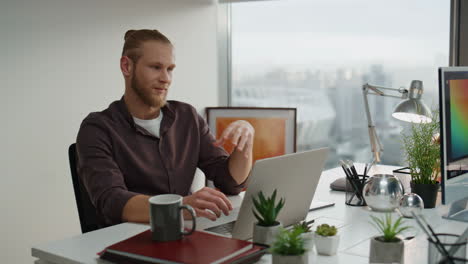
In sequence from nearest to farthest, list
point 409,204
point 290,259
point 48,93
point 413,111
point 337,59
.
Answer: point 290,259
point 409,204
point 413,111
point 48,93
point 337,59

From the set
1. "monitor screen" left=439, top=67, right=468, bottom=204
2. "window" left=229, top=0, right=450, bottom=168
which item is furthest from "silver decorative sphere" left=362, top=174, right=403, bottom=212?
"window" left=229, top=0, right=450, bottom=168

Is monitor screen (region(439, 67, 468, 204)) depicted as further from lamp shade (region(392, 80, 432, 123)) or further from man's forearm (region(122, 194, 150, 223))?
man's forearm (region(122, 194, 150, 223))

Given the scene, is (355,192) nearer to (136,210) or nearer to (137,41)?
(136,210)

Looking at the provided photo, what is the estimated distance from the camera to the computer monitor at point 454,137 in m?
1.65

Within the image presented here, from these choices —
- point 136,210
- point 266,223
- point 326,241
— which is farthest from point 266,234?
point 136,210

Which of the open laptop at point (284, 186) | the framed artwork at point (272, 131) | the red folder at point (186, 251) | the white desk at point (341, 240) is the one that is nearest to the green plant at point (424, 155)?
the white desk at point (341, 240)

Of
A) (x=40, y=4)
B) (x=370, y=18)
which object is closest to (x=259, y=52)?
(x=370, y=18)

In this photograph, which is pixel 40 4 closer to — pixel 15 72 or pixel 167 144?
pixel 15 72

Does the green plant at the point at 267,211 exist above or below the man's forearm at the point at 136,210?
above

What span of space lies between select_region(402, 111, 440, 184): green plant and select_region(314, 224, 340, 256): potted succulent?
0.66 metres

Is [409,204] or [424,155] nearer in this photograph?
[409,204]

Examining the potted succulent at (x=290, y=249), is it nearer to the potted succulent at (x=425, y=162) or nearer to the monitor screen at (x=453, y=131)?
the monitor screen at (x=453, y=131)

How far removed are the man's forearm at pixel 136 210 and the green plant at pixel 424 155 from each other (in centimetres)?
90

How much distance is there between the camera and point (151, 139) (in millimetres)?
2027
